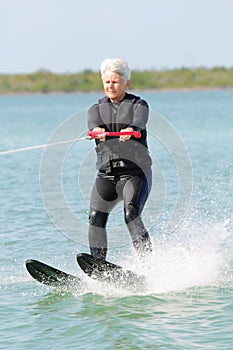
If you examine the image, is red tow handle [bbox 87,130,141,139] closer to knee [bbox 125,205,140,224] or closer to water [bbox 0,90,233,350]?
knee [bbox 125,205,140,224]

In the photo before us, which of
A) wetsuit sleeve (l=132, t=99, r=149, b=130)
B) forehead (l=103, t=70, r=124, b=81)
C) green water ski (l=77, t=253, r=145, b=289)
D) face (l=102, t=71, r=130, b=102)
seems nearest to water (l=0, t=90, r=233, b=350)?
green water ski (l=77, t=253, r=145, b=289)

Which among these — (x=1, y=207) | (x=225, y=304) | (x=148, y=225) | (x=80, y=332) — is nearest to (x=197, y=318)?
(x=225, y=304)

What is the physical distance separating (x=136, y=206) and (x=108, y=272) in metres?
0.62

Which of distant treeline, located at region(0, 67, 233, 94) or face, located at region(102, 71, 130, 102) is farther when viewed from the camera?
distant treeline, located at region(0, 67, 233, 94)

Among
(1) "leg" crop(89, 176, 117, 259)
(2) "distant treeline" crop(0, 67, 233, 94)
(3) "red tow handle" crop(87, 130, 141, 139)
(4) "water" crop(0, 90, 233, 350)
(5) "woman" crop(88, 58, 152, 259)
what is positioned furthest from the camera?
(2) "distant treeline" crop(0, 67, 233, 94)

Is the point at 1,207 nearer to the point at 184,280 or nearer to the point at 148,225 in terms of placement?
the point at 148,225

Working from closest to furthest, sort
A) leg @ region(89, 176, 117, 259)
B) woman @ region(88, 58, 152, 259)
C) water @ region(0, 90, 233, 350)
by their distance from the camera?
water @ region(0, 90, 233, 350) → woman @ region(88, 58, 152, 259) → leg @ region(89, 176, 117, 259)

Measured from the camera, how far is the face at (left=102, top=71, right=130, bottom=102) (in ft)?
24.4

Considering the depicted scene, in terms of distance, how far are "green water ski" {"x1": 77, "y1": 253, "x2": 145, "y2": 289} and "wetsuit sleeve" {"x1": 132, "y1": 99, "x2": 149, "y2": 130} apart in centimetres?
119

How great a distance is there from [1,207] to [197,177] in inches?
184

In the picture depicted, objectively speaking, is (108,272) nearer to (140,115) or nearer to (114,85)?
(140,115)

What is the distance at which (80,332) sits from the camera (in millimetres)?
6980

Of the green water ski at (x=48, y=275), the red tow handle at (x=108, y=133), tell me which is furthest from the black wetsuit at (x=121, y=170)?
the green water ski at (x=48, y=275)

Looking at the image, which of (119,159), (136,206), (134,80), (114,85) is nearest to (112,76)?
(114,85)
